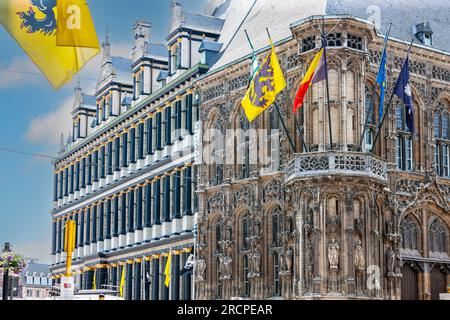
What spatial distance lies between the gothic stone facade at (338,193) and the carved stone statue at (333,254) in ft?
0.15

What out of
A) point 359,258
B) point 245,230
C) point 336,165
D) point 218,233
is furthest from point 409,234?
point 218,233

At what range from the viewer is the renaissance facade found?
1623 inches

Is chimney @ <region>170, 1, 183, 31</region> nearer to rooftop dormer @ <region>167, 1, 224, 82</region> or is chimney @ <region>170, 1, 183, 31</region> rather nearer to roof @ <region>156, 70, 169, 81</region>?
rooftop dormer @ <region>167, 1, 224, 82</region>

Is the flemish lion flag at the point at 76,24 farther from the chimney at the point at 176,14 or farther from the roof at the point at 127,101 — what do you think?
the roof at the point at 127,101

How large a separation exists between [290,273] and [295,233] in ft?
6.36

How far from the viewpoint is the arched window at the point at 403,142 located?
45000 mm

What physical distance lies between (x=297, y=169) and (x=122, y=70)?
3122 centimetres

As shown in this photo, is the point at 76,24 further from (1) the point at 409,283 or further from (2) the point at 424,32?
(2) the point at 424,32

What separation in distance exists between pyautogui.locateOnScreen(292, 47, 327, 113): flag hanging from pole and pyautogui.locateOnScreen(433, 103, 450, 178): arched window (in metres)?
9.64

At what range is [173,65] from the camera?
56562 millimetres

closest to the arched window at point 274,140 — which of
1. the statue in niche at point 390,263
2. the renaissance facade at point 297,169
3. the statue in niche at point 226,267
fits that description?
the renaissance facade at point 297,169

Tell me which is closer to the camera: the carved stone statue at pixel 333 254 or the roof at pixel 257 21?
the carved stone statue at pixel 333 254

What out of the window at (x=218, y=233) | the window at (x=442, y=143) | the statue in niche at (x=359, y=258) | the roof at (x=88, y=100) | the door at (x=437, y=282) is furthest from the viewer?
the roof at (x=88, y=100)

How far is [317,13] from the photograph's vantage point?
4509 centimetres
